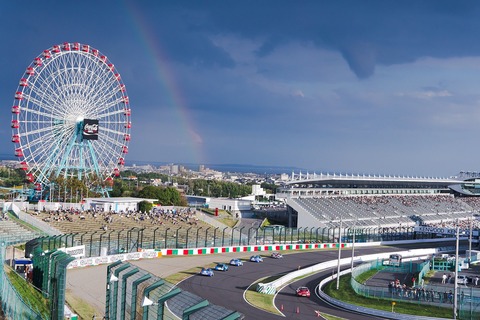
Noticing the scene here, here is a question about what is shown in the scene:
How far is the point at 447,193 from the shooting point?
14688 centimetres

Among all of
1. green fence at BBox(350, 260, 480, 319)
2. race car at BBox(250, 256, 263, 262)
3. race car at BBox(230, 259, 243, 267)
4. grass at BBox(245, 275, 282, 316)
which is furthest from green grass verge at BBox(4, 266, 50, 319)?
race car at BBox(250, 256, 263, 262)

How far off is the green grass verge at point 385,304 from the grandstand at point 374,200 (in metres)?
47.2

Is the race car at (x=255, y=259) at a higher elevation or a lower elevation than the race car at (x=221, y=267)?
lower

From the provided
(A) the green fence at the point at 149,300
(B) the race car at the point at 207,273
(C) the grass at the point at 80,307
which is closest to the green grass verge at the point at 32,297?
(C) the grass at the point at 80,307

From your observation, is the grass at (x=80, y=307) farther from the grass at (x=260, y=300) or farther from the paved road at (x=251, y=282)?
the grass at (x=260, y=300)

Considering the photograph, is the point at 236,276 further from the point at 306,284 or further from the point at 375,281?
the point at 375,281

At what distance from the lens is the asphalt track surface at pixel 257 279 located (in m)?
34.6

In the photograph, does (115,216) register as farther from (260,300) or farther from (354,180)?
(354,180)

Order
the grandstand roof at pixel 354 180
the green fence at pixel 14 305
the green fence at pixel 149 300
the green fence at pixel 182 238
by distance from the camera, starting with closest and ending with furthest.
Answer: the green fence at pixel 149 300 < the green fence at pixel 14 305 < the green fence at pixel 182 238 < the grandstand roof at pixel 354 180

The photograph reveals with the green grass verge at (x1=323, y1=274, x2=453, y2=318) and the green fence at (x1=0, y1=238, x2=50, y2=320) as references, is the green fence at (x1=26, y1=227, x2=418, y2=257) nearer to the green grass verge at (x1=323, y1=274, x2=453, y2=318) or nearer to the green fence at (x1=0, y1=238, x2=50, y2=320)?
the green fence at (x1=0, y1=238, x2=50, y2=320)

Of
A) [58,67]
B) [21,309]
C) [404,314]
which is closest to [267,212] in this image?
[58,67]

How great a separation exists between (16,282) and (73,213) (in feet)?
137

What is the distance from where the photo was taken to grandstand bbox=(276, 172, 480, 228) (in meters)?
96.1

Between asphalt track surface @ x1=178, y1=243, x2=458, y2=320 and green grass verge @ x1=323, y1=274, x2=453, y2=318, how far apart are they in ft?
5.52
